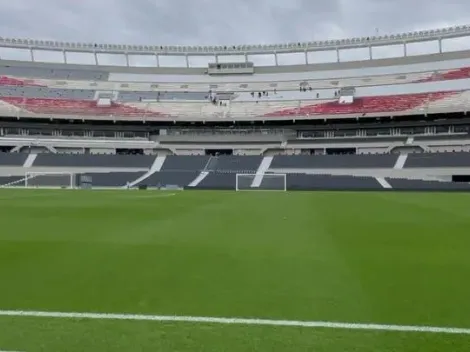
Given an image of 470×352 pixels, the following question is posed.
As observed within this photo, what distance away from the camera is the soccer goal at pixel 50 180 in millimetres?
35934

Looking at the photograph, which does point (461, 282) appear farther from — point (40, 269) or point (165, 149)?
point (165, 149)

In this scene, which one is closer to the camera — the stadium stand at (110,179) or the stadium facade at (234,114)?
the stadium stand at (110,179)

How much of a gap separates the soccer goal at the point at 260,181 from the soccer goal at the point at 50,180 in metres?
14.6

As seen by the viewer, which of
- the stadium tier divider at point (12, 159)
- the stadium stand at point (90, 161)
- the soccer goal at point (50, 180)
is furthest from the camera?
the stadium stand at point (90, 161)

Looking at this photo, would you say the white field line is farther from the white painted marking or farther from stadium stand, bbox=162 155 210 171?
stadium stand, bbox=162 155 210 171

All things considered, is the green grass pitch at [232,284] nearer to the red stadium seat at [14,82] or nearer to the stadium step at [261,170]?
the stadium step at [261,170]

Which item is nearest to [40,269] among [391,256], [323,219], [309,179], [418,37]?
[391,256]

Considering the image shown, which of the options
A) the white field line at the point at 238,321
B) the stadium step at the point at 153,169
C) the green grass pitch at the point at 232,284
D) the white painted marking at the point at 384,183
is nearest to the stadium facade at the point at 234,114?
the stadium step at the point at 153,169

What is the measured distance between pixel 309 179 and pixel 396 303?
110ft

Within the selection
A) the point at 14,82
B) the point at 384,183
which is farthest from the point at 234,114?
the point at 14,82

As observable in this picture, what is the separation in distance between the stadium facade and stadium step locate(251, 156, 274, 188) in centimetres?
26

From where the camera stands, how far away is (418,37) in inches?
2014

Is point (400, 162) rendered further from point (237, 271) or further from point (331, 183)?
point (237, 271)

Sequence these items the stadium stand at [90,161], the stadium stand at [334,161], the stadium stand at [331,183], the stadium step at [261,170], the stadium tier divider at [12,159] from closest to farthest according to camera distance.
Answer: the stadium stand at [331,183], the stadium step at [261,170], the stadium stand at [334,161], the stadium tier divider at [12,159], the stadium stand at [90,161]
